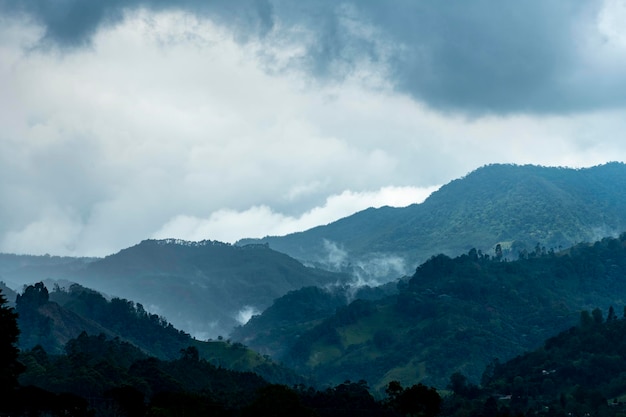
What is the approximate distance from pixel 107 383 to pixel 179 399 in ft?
180

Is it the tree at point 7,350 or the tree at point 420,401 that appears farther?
the tree at point 420,401

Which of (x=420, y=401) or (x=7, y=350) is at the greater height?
(x=7, y=350)

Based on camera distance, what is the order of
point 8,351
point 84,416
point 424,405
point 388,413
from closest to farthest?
point 8,351 → point 84,416 → point 424,405 → point 388,413

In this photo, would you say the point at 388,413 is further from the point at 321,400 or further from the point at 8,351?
the point at 8,351

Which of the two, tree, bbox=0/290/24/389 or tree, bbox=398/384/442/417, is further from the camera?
tree, bbox=398/384/442/417

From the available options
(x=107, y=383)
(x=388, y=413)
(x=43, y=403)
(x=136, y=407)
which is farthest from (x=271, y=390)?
(x=107, y=383)

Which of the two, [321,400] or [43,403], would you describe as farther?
[321,400]

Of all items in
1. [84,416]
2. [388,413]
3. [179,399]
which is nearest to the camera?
[84,416]

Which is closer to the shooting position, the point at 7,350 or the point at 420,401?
the point at 7,350

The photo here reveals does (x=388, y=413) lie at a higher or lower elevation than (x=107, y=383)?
lower

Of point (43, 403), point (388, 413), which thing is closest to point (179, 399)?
point (43, 403)

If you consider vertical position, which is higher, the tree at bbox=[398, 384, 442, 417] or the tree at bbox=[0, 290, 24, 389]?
the tree at bbox=[0, 290, 24, 389]

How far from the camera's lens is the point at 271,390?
148 meters

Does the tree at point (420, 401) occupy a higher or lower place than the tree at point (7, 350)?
lower
